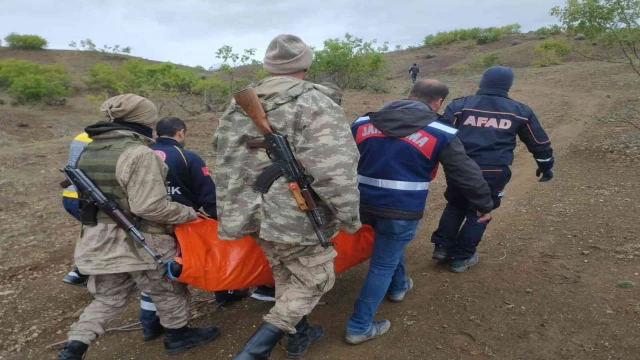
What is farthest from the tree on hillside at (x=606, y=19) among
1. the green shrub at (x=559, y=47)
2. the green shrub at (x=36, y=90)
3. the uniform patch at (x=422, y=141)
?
the green shrub at (x=36, y=90)

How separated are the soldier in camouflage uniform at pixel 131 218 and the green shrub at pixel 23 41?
1766 inches

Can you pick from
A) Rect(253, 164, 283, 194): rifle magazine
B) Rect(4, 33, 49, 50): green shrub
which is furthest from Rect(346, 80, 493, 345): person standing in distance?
Rect(4, 33, 49, 50): green shrub

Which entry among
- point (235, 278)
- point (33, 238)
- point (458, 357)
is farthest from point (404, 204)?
point (33, 238)

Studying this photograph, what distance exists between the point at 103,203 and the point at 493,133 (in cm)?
289

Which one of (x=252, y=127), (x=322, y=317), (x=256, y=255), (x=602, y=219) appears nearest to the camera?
(x=252, y=127)

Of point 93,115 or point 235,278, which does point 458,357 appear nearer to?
point 235,278

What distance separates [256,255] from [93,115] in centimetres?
1685

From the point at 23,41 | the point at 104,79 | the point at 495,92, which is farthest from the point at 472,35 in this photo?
the point at 495,92

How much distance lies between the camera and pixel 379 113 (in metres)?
2.81

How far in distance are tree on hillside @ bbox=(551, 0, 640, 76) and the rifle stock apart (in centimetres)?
764

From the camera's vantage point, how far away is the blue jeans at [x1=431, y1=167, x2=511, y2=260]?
360 centimetres

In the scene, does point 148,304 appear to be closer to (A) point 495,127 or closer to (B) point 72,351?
(B) point 72,351

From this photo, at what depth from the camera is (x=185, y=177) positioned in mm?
3197

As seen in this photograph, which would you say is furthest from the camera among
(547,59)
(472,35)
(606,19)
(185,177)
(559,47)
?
(472,35)
